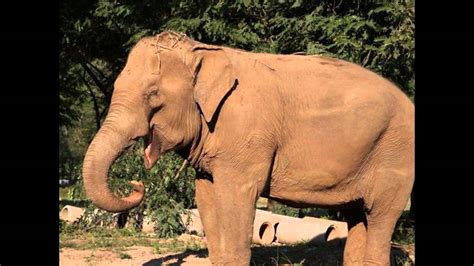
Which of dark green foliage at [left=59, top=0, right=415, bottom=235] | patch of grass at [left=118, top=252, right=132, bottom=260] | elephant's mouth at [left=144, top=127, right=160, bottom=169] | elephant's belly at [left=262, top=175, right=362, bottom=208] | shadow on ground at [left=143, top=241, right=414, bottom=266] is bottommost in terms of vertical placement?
patch of grass at [left=118, top=252, right=132, bottom=260]

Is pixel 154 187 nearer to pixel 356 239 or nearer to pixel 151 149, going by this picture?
pixel 356 239

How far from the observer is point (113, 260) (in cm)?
984

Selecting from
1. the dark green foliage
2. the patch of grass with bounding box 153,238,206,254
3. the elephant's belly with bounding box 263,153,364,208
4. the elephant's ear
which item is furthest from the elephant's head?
the patch of grass with bounding box 153,238,206,254

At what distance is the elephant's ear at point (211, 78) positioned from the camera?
21.9ft

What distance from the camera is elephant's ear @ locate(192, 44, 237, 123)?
21.9ft

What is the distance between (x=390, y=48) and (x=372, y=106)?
3338 millimetres

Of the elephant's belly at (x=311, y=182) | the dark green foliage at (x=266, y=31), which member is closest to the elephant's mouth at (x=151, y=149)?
the elephant's belly at (x=311, y=182)

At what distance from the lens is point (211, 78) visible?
6.75 meters

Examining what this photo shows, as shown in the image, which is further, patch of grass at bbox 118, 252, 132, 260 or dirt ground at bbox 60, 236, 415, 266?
patch of grass at bbox 118, 252, 132, 260

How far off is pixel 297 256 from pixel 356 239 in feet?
5.58

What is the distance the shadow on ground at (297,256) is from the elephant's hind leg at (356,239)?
75cm

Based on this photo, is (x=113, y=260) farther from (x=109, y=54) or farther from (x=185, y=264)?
(x=109, y=54)

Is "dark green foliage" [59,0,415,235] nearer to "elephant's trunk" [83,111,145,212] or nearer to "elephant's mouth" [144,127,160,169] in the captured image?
"elephant's mouth" [144,127,160,169]

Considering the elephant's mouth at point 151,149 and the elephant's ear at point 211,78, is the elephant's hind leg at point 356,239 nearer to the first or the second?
the elephant's ear at point 211,78
